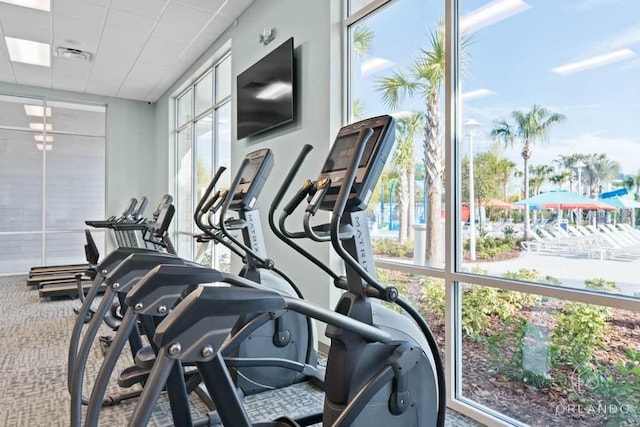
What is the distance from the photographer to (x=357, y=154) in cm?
154

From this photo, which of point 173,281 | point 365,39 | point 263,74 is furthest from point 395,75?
point 173,281

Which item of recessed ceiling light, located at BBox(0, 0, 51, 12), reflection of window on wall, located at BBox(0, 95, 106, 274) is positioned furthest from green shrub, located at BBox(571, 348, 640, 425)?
reflection of window on wall, located at BBox(0, 95, 106, 274)

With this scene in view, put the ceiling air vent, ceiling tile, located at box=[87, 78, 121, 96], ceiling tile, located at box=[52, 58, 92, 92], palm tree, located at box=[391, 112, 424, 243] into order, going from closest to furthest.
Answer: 1. palm tree, located at box=[391, 112, 424, 243]
2. the ceiling air vent
3. ceiling tile, located at box=[52, 58, 92, 92]
4. ceiling tile, located at box=[87, 78, 121, 96]

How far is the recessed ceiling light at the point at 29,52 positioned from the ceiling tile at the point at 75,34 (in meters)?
0.24

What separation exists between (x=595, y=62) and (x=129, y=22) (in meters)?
4.63

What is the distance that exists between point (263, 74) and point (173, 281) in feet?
10.7

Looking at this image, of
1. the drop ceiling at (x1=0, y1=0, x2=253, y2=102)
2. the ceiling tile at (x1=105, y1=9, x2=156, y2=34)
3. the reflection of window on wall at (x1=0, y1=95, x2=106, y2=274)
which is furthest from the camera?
the reflection of window on wall at (x1=0, y1=95, x2=106, y2=274)

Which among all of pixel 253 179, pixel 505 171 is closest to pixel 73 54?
pixel 253 179

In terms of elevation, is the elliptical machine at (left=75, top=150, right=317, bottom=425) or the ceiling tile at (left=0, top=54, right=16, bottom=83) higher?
the ceiling tile at (left=0, top=54, right=16, bottom=83)

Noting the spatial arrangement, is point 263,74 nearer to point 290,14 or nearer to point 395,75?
point 290,14

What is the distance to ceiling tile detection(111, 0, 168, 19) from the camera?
14.0 ft

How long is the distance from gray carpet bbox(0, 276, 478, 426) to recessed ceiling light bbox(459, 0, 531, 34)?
2.24m

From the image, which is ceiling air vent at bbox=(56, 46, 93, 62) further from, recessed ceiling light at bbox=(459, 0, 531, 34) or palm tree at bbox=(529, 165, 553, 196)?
palm tree at bbox=(529, 165, 553, 196)

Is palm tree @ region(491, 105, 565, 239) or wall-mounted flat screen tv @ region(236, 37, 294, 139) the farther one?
wall-mounted flat screen tv @ region(236, 37, 294, 139)
